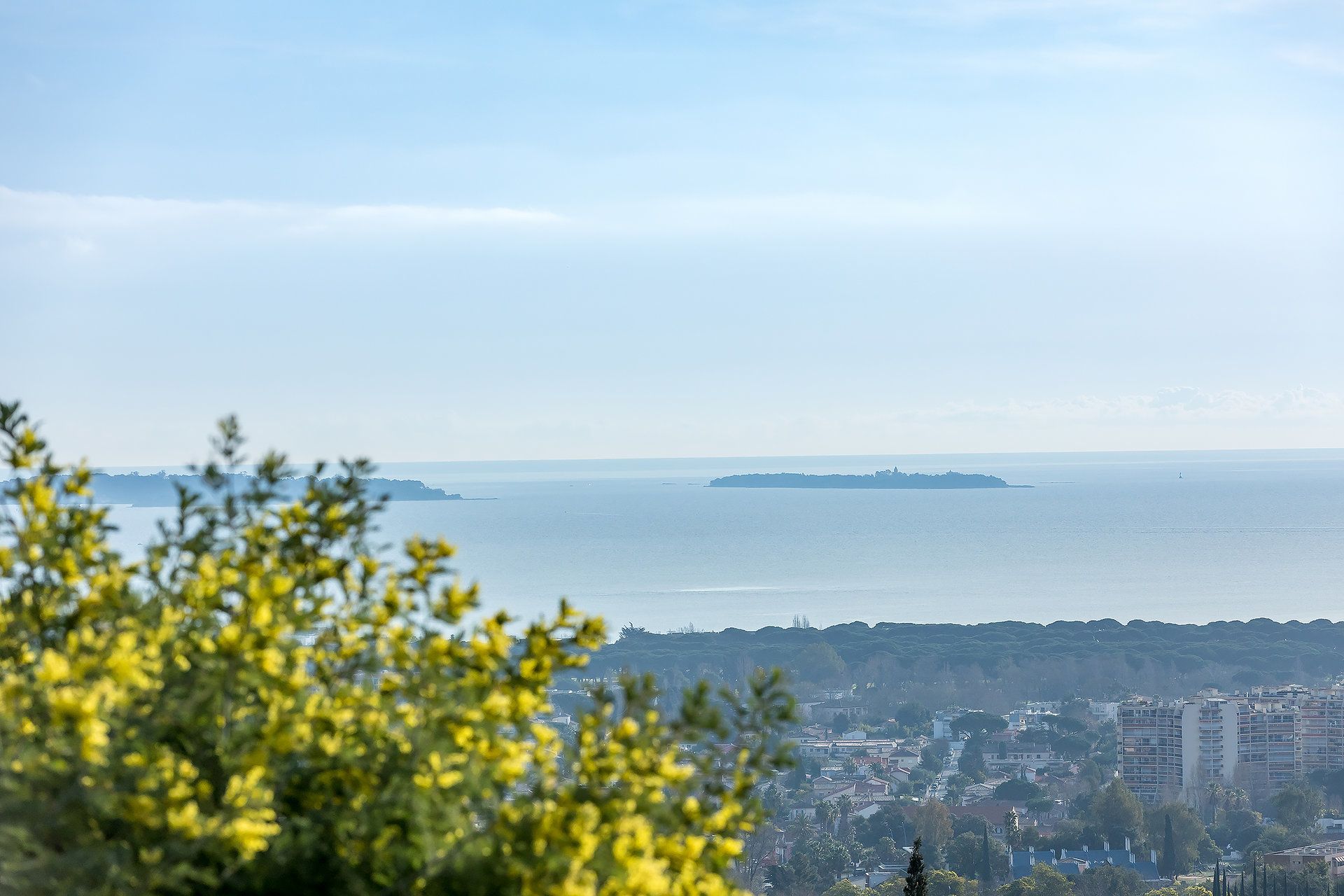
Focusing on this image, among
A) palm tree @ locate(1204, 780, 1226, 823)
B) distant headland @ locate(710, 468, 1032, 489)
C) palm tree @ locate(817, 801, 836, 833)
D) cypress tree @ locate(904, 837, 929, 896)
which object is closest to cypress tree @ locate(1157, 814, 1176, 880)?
palm tree @ locate(1204, 780, 1226, 823)

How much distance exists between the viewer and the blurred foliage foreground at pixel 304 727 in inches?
73.9

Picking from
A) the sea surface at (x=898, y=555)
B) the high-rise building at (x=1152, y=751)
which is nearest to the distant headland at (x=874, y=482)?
the sea surface at (x=898, y=555)

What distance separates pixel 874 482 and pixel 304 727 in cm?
19274

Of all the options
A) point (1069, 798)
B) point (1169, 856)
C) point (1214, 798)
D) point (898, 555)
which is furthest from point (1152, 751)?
point (898, 555)

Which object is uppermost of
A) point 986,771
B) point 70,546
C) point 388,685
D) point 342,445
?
point 342,445

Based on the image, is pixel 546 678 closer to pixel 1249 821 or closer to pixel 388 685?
pixel 388 685

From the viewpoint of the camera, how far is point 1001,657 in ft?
195

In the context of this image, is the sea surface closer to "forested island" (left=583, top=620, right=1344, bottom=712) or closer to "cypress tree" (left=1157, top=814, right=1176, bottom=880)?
"forested island" (left=583, top=620, right=1344, bottom=712)

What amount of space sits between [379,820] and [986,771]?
45582 mm

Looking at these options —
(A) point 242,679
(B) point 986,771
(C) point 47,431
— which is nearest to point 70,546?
(C) point 47,431

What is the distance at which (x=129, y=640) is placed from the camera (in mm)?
1925

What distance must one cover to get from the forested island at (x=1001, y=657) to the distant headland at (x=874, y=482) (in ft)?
415

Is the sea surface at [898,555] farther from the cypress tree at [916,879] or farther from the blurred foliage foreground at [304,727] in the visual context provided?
the blurred foliage foreground at [304,727]

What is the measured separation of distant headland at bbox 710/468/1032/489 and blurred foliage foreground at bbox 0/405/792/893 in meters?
189
